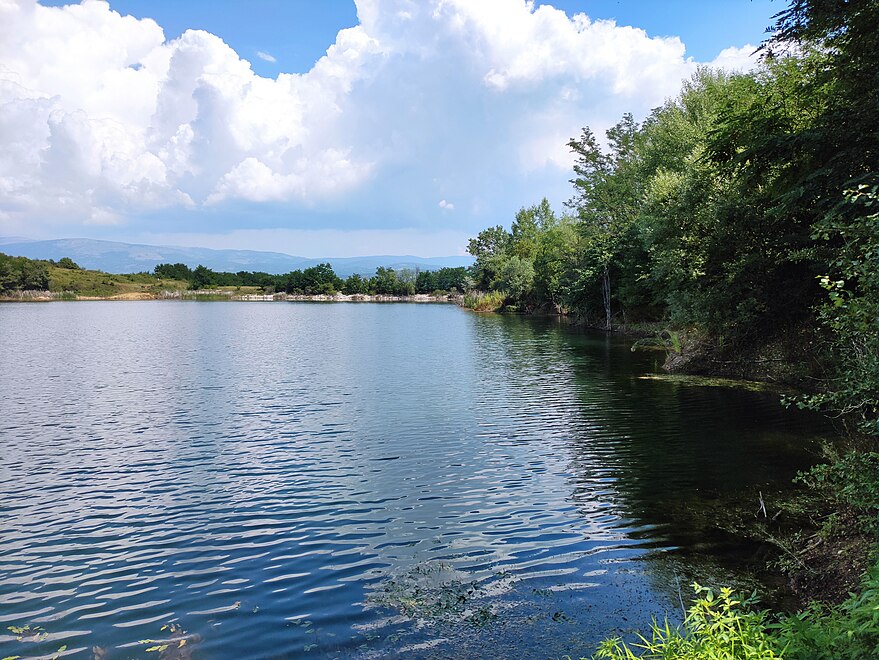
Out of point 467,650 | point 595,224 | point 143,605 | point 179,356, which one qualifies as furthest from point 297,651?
point 595,224

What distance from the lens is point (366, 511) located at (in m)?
13.3

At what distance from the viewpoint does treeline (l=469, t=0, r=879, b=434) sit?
8727mm

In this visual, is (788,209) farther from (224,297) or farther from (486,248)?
(224,297)

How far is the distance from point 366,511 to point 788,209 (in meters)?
15.6

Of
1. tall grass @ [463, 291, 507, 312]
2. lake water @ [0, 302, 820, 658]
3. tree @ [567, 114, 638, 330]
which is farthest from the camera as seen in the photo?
tall grass @ [463, 291, 507, 312]

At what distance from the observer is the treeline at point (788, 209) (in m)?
8.73

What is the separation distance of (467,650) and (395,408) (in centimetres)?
1730

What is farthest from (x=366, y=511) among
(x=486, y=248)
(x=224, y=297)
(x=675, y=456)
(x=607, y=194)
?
(x=224, y=297)

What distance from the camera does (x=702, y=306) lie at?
27.5 m

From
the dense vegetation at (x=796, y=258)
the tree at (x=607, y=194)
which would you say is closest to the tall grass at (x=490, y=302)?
the tree at (x=607, y=194)

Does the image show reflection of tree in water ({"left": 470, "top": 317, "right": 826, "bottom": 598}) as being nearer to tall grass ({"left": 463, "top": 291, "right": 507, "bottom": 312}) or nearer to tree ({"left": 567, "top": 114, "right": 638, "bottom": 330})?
tree ({"left": 567, "top": 114, "right": 638, "bottom": 330})

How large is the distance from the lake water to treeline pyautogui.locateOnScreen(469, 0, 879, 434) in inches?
154

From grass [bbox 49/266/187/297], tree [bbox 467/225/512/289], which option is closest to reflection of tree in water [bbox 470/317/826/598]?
tree [bbox 467/225/512/289]

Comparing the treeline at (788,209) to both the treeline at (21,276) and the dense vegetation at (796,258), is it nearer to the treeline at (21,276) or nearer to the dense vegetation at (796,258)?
the dense vegetation at (796,258)
